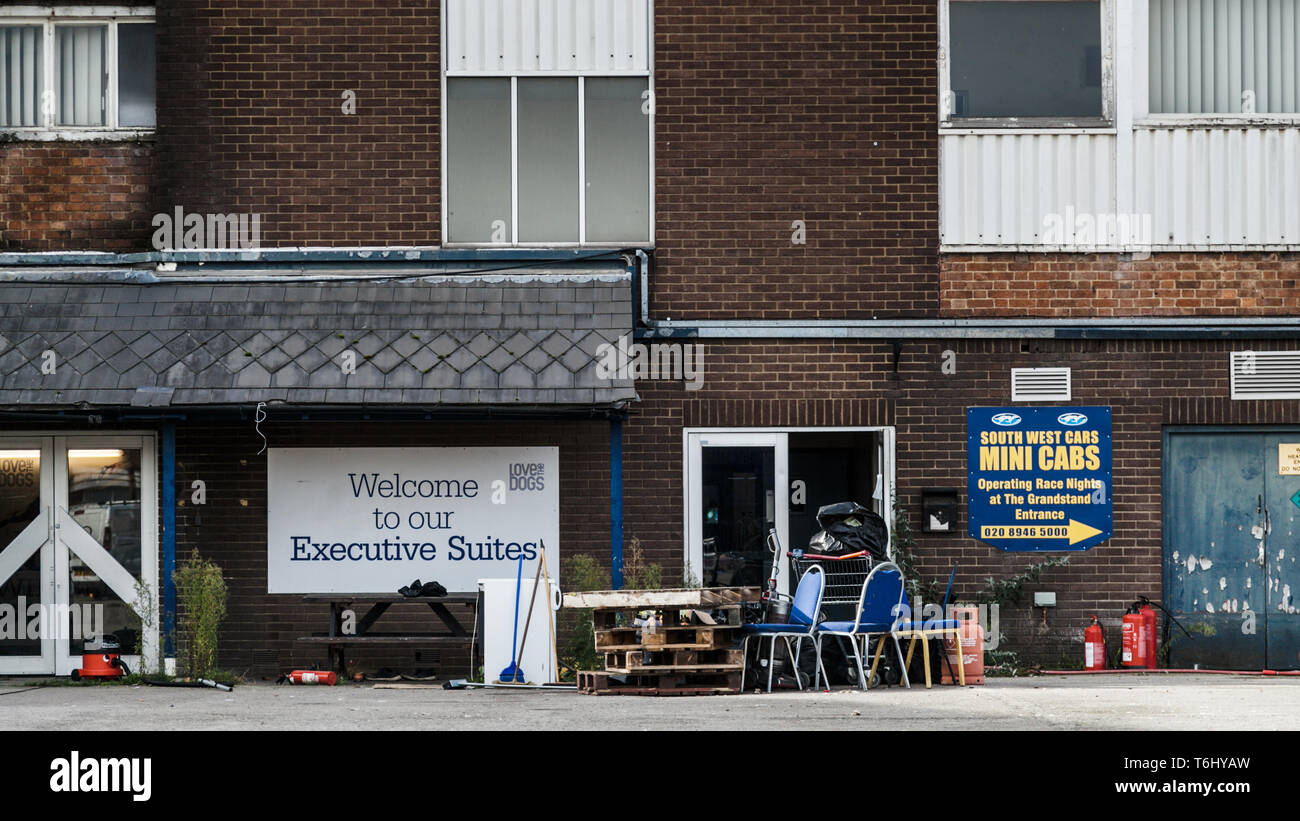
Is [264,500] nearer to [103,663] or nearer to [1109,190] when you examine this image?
[103,663]

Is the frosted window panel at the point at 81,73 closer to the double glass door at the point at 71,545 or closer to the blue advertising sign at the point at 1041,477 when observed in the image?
the double glass door at the point at 71,545

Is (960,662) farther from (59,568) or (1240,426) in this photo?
(59,568)

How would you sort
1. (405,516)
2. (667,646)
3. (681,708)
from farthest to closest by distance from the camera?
(405,516) → (667,646) → (681,708)

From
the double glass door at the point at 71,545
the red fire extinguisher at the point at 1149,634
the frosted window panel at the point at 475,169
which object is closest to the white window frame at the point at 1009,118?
the frosted window panel at the point at 475,169

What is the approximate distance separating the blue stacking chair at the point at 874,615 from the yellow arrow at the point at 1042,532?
6.18 feet

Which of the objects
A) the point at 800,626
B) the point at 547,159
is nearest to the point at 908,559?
the point at 800,626

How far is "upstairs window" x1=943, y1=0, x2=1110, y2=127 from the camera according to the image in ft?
48.6

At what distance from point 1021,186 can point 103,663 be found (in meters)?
9.65

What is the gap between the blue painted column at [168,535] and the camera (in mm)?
14289

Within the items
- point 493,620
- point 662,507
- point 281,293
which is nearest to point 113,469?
point 281,293

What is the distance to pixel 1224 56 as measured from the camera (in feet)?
49.2

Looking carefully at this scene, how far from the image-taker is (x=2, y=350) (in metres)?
13.7

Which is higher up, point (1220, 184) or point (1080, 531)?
point (1220, 184)

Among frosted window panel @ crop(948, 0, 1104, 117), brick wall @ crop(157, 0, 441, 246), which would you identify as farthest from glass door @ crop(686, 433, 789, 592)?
frosted window panel @ crop(948, 0, 1104, 117)
